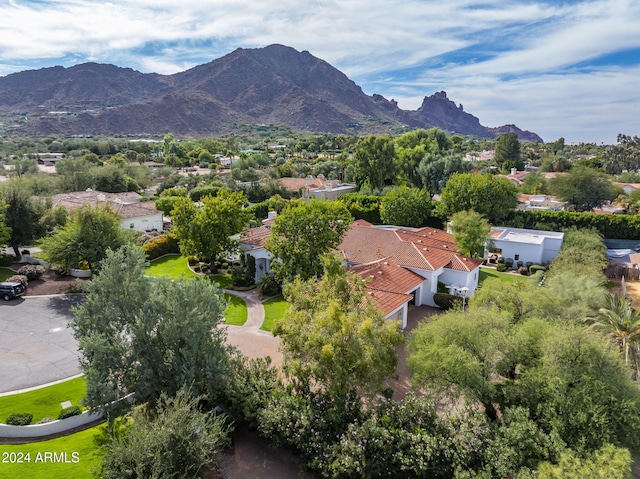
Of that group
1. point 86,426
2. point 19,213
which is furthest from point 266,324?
point 19,213

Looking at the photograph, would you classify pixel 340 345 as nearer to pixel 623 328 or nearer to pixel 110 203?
pixel 623 328

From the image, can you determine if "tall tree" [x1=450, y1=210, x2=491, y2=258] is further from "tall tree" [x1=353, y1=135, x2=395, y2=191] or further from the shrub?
the shrub

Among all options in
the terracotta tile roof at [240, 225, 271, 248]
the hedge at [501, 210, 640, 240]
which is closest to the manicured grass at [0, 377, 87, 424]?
the terracotta tile roof at [240, 225, 271, 248]

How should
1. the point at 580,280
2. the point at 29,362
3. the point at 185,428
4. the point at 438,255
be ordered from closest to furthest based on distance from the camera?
the point at 185,428
the point at 29,362
the point at 580,280
the point at 438,255

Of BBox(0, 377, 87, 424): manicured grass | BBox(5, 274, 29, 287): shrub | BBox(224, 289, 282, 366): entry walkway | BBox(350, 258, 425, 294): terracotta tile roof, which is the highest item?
BBox(350, 258, 425, 294): terracotta tile roof

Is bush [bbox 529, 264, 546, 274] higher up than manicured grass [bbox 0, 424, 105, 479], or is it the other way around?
bush [bbox 529, 264, 546, 274]

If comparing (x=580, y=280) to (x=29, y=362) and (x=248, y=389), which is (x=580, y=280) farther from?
(x=29, y=362)

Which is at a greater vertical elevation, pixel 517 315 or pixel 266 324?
pixel 517 315

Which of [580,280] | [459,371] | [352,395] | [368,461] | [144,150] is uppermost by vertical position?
[144,150]
